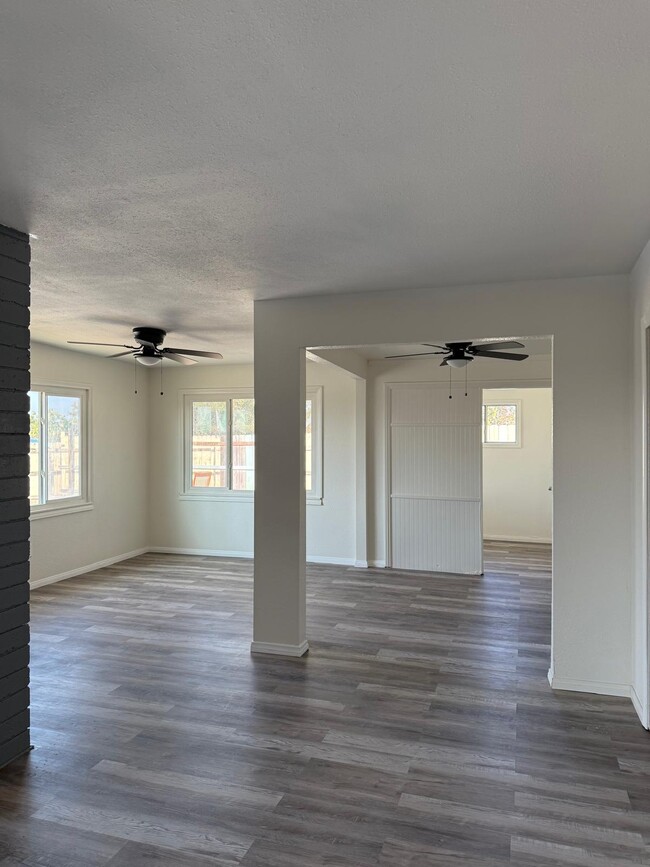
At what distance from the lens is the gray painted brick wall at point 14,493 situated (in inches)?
112

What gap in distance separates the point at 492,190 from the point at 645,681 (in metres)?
2.63

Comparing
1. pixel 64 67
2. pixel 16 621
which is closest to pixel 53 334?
pixel 16 621

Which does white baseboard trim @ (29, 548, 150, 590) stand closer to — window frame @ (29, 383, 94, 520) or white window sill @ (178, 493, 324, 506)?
window frame @ (29, 383, 94, 520)

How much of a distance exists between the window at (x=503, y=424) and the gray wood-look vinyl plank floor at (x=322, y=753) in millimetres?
4513

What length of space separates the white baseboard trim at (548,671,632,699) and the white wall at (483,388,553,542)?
5580mm

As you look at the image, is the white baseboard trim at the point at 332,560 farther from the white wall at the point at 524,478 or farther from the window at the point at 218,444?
the white wall at the point at 524,478

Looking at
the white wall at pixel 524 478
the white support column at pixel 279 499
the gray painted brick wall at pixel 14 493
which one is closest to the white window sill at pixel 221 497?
the white support column at pixel 279 499

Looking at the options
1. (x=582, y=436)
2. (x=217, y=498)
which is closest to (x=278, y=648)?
(x=582, y=436)

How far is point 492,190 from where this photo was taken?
7.96ft

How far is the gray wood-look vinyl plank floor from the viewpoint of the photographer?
228cm

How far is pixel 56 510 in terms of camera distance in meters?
6.61

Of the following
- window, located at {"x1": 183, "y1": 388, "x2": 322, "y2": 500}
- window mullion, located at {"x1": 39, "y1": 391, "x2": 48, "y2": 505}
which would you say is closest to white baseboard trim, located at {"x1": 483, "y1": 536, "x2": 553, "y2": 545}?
window, located at {"x1": 183, "y1": 388, "x2": 322, "y2": 500}

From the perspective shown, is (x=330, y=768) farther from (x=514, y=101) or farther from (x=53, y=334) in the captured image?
(x=53, y=334)

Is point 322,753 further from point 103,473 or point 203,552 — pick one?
point 203,552
